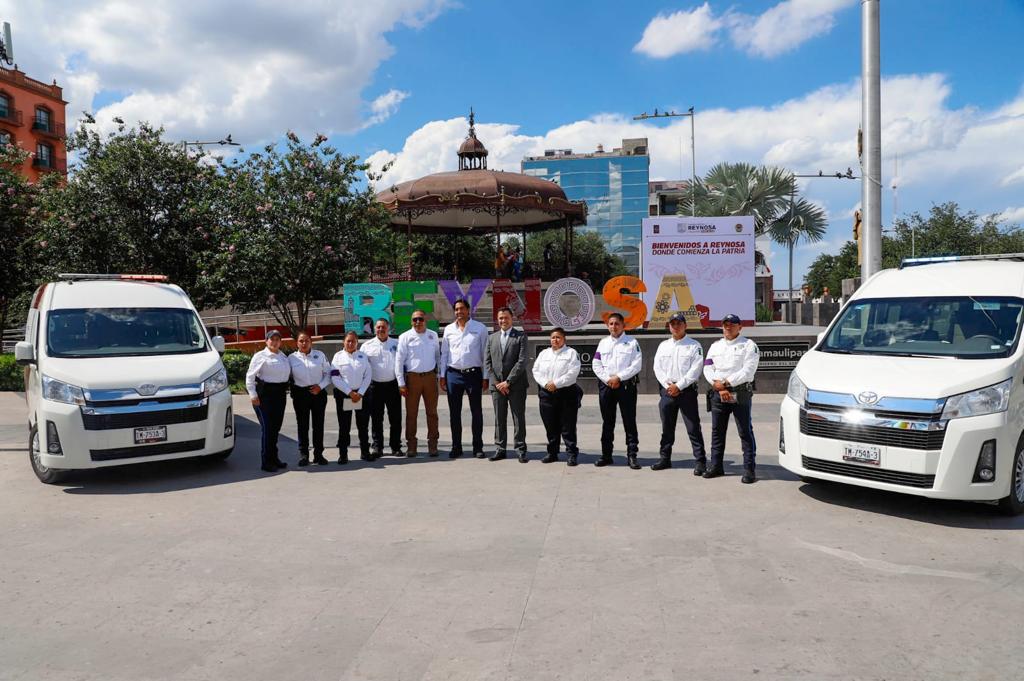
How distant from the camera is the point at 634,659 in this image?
3.82 metres

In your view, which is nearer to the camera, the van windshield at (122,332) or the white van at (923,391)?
the white van at (923,391)

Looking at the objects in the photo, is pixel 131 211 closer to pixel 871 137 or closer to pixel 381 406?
pixel 381 406

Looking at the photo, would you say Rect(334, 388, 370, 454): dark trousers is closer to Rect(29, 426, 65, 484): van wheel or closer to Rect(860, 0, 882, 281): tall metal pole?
Result: Rect(29, 426, 65, 484): van wheel

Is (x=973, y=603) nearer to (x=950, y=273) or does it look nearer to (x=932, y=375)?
(x=932, y=375)

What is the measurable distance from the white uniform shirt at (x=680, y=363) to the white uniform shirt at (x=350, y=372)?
3400 millimetres

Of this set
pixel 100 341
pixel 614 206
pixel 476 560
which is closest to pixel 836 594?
pixel 476 560

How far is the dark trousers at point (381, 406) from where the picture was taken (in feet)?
30.4

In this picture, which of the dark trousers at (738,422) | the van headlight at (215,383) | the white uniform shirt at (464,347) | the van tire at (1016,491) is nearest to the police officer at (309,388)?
the van headlight at (215,383)

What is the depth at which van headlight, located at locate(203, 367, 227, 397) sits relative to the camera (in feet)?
27.0

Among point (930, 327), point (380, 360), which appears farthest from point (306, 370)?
point (930, 327)

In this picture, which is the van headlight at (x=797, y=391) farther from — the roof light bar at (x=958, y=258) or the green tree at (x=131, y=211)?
the green tree at (x=131, y=211)

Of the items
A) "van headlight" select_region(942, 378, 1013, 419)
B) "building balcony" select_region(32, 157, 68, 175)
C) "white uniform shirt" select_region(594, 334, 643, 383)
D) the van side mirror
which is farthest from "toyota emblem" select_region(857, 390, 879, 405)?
"building balcony" select_region(32, 157, 68, 175)

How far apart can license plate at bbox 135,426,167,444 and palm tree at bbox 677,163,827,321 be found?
27718mm

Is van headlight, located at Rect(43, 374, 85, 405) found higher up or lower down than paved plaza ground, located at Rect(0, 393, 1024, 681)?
higher up
